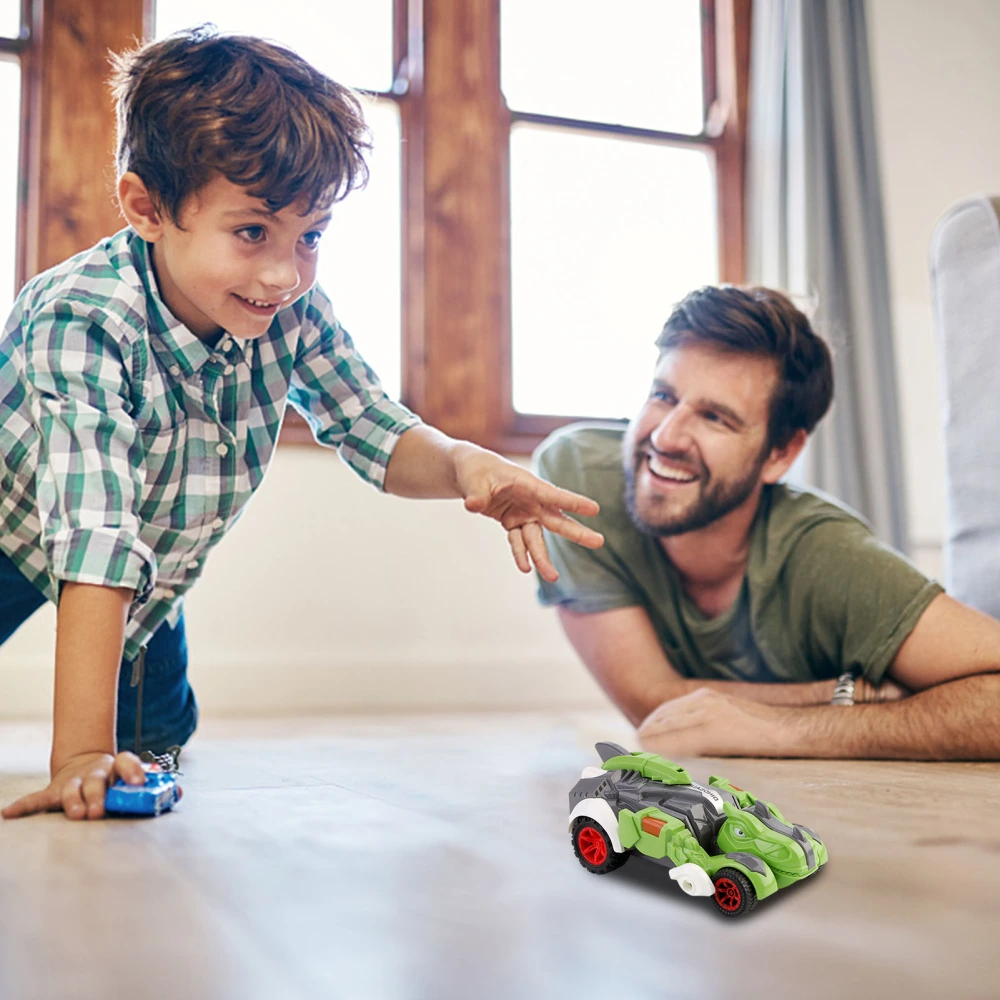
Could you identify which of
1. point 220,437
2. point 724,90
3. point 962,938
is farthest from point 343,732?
point 724,90

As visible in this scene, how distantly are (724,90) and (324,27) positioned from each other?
1.06 m

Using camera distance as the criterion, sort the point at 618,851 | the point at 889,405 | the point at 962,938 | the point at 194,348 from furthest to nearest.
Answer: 1. the point at 889,405
2. the point at 194,348
3. the point at 618,851
4. the point at 962,938

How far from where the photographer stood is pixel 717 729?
4.06 feet

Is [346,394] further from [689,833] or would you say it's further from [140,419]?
[689,833]

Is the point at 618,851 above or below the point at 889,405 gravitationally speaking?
below

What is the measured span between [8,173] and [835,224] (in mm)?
1905

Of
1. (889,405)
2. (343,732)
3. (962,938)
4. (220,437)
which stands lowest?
(343,732)

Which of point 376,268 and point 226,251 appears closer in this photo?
point 226,251

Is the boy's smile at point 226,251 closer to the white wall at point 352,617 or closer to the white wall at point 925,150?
the white wall at point 352,617

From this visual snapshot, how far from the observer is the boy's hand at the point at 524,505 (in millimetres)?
1028

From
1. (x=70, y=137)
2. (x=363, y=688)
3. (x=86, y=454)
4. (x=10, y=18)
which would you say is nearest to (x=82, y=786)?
(x=86, y=454)

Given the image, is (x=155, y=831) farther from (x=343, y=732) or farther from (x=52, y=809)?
(x=343, y=732)

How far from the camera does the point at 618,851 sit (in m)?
0.65

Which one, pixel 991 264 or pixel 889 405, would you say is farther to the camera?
pixel 889 405
